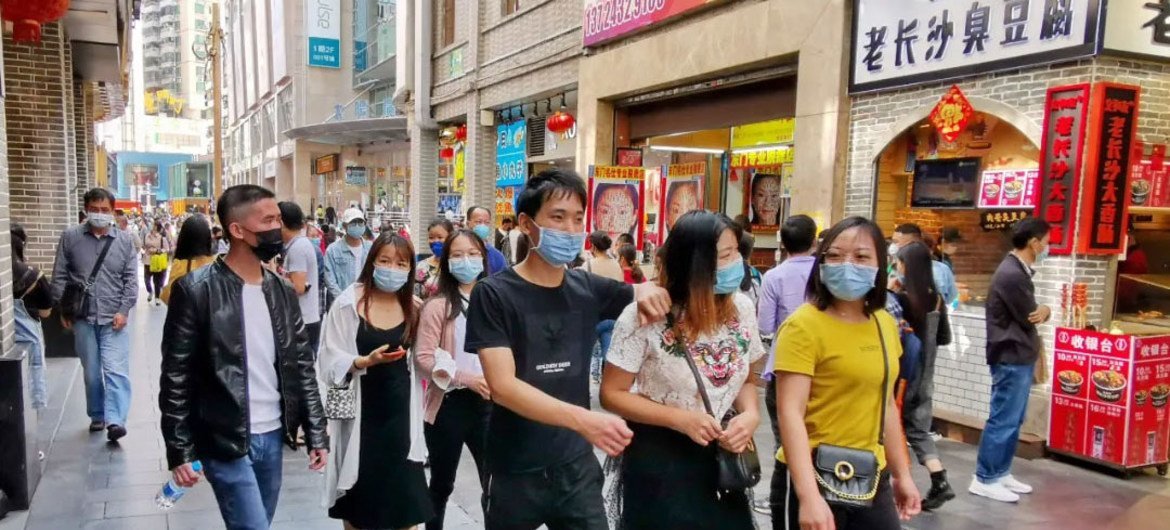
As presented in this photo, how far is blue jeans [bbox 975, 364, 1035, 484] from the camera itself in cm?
549

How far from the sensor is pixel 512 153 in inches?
708

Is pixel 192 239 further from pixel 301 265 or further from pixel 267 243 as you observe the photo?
pixel 267 243

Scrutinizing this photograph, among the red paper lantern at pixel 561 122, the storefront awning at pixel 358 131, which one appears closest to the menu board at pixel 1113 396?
the red paper lantern at pixel 561 122

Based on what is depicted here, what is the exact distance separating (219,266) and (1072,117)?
6.59 m

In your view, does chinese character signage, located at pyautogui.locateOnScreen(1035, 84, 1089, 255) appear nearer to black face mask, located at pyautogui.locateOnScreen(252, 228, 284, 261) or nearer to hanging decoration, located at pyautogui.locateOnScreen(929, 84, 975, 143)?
hanging decoration, located at pyautogui.locateOnScreen(929, 84, 975, 143)

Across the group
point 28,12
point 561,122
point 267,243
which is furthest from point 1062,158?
point 561,122

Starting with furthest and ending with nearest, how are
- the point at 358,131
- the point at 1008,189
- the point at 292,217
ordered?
the point at 358,131
the point at 1008,189
the point at 292,217

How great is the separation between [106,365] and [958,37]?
8.05m

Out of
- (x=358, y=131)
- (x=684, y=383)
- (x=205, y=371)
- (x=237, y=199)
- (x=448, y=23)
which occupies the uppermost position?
(x=448, y=23)

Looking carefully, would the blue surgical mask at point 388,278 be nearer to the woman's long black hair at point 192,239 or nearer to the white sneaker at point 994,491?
the woman's long black hair at point 192,239

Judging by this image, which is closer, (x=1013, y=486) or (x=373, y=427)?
(x=373, y=427)

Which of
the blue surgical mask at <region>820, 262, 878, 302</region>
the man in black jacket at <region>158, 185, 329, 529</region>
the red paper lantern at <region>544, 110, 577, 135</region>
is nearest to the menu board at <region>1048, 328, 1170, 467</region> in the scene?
the blue surgical mask at <region>820, 262, 878, 302</region>

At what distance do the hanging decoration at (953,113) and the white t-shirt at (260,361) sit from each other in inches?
255

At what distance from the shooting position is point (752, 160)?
12.2 metres
